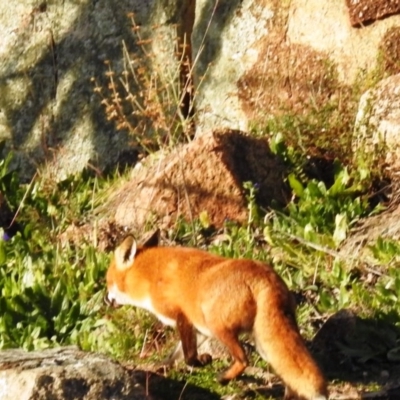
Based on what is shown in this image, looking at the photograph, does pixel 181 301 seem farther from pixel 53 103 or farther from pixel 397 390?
pixel 53 103

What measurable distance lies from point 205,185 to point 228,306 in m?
2.91

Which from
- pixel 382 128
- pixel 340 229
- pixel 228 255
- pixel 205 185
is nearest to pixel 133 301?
pixel 228 255

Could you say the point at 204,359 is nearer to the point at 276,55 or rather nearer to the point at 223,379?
the point at 223,379

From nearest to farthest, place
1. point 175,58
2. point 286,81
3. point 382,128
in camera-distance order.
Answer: point 382,128
point 286,81
point 175,58

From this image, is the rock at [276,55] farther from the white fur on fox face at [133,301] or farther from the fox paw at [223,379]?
the fox paw at [223,379]

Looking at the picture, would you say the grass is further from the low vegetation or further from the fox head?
the fox head

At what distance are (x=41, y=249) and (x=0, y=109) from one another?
2679mm

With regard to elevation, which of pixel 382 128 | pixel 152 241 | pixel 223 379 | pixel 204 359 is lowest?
pixel 382 128

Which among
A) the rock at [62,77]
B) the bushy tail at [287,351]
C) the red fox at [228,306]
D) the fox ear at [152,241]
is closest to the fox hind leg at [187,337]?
the red fox at [228,306]

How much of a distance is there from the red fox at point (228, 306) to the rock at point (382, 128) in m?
2.77

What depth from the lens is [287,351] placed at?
5113mm

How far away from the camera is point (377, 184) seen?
8.38 m

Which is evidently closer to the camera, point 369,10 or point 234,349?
point 234,349

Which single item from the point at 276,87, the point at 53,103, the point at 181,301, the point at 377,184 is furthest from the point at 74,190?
the point at 181,301
